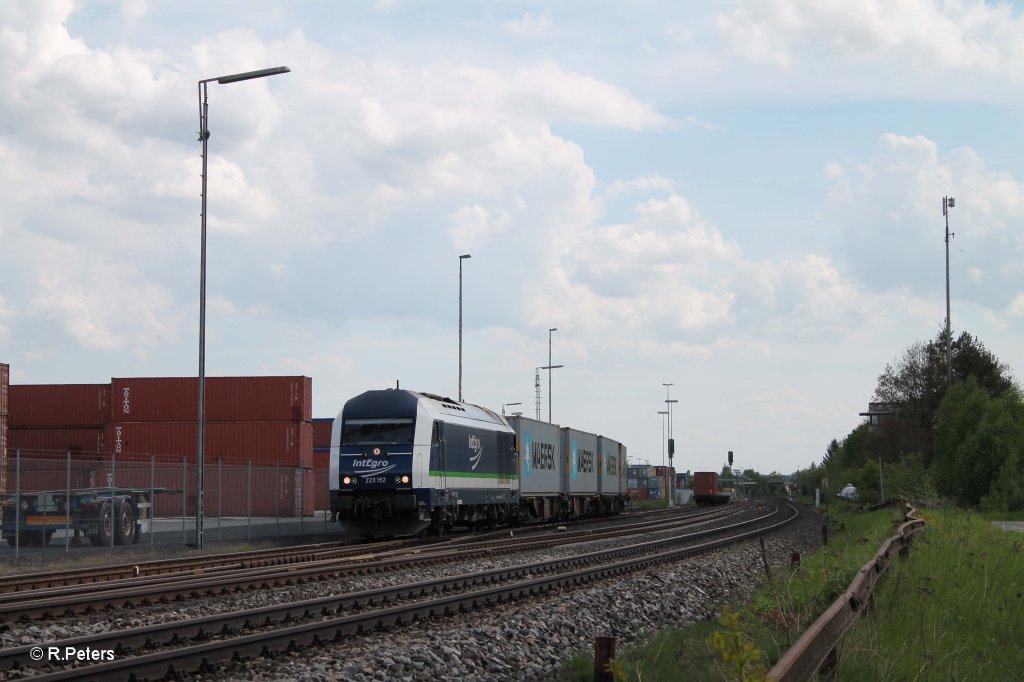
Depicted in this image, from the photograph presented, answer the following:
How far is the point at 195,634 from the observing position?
10523mm

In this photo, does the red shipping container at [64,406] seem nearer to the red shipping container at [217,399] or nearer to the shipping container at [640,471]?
the red shipping container at [217,399]

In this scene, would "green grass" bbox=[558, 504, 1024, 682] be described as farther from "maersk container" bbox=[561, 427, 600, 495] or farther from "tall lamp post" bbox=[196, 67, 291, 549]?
"maersk container" bbox=[561, 427, 600, 495]

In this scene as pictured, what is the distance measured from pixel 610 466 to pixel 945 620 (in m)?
43.2

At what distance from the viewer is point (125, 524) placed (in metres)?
25.2

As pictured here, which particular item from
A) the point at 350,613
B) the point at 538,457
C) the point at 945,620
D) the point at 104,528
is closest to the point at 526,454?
the point at 538,457

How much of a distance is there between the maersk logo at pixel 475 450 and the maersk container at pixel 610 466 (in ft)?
65.1

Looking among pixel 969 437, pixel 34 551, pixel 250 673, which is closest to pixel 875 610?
pixel 250 673

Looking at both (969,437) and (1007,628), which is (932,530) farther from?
(969,437)

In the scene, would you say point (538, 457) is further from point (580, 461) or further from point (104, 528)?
point (104, 528)

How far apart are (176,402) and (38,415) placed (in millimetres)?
8106

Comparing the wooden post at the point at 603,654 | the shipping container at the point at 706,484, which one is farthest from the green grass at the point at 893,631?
the shipping container at the point at 706,484

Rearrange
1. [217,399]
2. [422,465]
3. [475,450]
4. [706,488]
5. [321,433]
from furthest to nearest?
[706,488]
[321,433]
[217,399]
[475,450]
[422,465]

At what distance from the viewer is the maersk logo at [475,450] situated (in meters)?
29.7

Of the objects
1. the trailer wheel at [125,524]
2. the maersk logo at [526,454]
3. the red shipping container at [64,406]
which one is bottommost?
the trailer wheel at [125,524]
